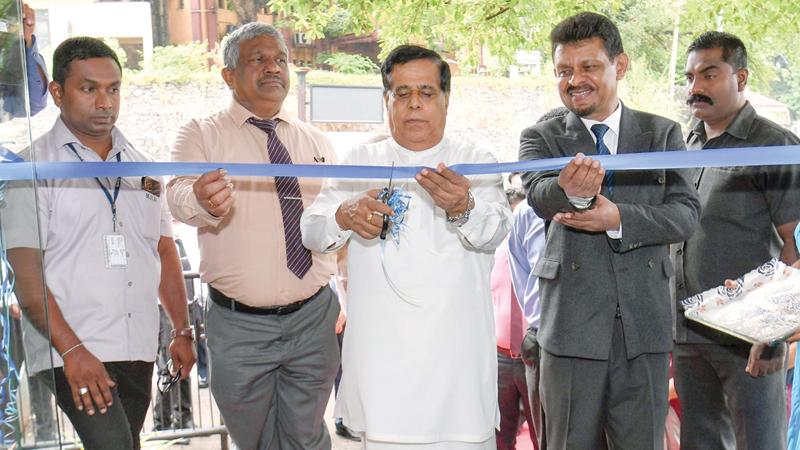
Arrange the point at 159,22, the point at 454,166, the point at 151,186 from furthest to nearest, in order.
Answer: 1. the point at 159,22
2. the point at 151,186
3. the point at 454,166

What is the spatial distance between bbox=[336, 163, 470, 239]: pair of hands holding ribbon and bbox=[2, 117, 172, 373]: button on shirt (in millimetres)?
1032

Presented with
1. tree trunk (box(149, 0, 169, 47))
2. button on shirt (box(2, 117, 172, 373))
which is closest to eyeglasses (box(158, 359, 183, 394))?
button on shirt (box(2, 117, 172, 373))

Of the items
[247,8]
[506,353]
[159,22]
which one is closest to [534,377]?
[506,353]

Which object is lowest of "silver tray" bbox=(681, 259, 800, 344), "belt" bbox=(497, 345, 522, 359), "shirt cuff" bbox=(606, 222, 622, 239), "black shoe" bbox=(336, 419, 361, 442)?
"black shoe" bbox=(336, 419, 361, 442)

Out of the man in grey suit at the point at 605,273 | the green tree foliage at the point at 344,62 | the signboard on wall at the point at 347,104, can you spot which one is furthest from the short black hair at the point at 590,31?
the green tree foliage at the point at 344,62

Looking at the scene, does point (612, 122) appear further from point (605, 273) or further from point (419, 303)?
point (419, 303)

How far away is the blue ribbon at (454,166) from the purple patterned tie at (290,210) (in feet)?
1.56

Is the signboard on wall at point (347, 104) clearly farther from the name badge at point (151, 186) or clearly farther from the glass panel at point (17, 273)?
the glass panel at point (17, 273)

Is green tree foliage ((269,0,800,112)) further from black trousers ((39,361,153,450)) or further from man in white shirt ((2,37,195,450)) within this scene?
black trousers ((39,361,153,450))

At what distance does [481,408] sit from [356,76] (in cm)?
575

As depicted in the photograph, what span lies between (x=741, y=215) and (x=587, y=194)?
1.10 m

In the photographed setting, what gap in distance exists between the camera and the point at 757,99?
682cm

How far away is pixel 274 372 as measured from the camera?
364 cm

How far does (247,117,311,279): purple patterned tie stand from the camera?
3.56 metres
